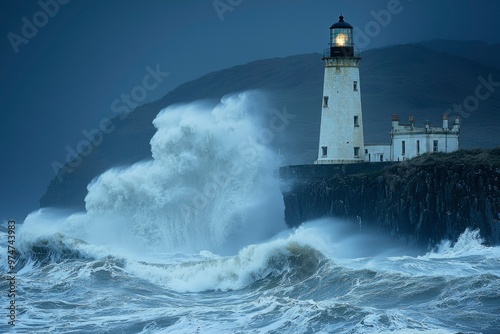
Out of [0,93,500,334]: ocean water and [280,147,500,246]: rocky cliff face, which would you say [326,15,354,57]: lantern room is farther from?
[0,93,500,334]: ocean water

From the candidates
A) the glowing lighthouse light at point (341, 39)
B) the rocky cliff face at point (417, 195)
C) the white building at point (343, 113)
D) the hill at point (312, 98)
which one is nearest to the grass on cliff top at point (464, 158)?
the rocky cliff face at point (417, 195)

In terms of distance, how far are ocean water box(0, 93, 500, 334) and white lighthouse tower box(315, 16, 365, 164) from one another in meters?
2.91

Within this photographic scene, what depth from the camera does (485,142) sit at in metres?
66.5

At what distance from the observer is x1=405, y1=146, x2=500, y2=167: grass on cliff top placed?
→ 120 ft

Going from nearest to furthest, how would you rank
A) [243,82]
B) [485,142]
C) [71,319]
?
[71,319], [485,142], [243,82]

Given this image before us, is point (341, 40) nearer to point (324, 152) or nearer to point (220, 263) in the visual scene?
point (324, 152)

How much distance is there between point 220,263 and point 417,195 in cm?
662

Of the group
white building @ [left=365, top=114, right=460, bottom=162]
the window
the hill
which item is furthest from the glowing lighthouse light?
the hill

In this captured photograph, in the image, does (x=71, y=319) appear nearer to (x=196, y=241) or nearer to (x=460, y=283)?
(x=460, y=283)

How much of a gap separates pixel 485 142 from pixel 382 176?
2810 centimetres

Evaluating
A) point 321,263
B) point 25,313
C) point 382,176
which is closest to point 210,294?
point 321,263

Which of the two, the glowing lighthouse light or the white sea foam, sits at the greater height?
the glowing lighthouse light

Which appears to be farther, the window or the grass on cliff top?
the window

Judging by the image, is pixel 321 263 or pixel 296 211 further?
pixel 296 211
